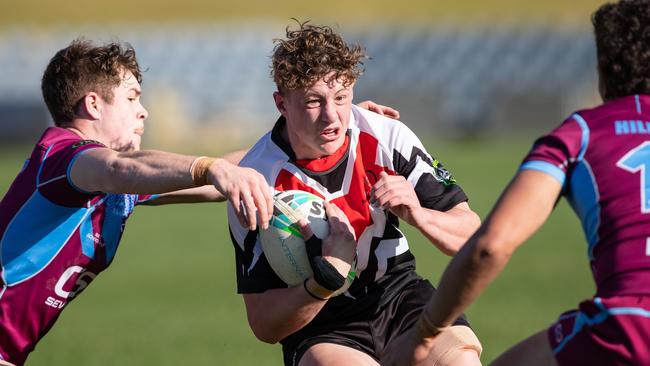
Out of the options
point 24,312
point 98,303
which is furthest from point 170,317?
point 24,312

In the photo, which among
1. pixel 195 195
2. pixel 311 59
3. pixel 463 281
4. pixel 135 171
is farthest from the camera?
pixel 195 195

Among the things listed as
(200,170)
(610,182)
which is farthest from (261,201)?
(610,182)

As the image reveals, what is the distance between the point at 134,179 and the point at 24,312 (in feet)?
3.70

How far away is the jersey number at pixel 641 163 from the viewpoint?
339 cm

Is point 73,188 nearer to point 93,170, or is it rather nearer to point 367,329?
point 93,170

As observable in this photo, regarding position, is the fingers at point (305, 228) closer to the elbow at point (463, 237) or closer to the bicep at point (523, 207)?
the elbow at point (463, 237)

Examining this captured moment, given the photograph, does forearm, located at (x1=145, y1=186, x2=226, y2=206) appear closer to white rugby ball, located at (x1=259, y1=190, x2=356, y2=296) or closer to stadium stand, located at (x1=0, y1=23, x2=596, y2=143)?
white rugby ball, located at (x1=259, y1=190, x2=356, y2=296)

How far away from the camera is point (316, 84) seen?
477 centimetres

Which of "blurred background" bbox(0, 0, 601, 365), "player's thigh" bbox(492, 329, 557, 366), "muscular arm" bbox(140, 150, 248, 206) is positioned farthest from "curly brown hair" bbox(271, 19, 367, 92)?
"blurred background" bbox(0, 0, 601, 365)

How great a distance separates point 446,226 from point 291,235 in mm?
703

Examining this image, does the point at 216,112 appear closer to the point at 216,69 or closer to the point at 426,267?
the point at 216,69

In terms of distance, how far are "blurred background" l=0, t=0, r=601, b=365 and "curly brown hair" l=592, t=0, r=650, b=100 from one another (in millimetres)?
4466

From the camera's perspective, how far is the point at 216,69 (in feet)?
121

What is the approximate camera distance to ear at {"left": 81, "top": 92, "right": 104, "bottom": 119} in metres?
5.20
